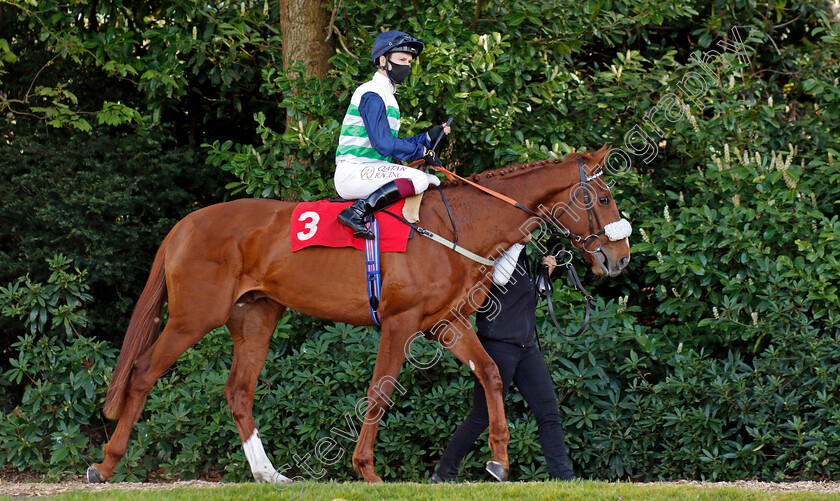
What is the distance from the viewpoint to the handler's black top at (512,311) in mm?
5168

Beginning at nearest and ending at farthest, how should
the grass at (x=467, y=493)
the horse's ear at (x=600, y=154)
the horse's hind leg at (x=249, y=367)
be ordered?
1. the grass at (x=467, y=493)
2. the horse's ear at (x=600, y=154)
3. the horse's hind leg at (x=249, y=367)

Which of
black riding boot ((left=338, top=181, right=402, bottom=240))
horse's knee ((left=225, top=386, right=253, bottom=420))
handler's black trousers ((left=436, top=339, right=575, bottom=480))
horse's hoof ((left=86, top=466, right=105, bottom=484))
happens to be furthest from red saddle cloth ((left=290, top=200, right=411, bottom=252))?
horse's hoof ((left=86, top=466, right=105, bottom=484))

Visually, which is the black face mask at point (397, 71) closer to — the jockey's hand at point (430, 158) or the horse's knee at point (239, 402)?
the jockey's hand at point (430, 158)

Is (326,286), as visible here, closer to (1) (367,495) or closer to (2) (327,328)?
(1) (367,495)

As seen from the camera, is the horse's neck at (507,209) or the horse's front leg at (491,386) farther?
the horse's neck at (507,209)

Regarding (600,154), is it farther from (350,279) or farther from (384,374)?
(384,374)

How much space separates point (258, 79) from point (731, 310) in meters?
5.99

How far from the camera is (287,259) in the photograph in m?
5.18

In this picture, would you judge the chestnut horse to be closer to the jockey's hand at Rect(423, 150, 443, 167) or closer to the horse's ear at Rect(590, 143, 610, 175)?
the horse's ear at Rect(590, 143, 610, 175)

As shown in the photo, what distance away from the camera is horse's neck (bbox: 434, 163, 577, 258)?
5.04 meters

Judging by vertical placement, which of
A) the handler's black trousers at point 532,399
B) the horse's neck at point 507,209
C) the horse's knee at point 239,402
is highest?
the horse's neck at point 507,209

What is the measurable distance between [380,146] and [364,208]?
1.32 feet

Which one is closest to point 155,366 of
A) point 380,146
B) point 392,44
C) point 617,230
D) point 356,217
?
point 356,217

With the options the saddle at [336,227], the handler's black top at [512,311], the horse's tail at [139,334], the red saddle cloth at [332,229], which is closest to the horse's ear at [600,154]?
the handler's black top at [512,311]
